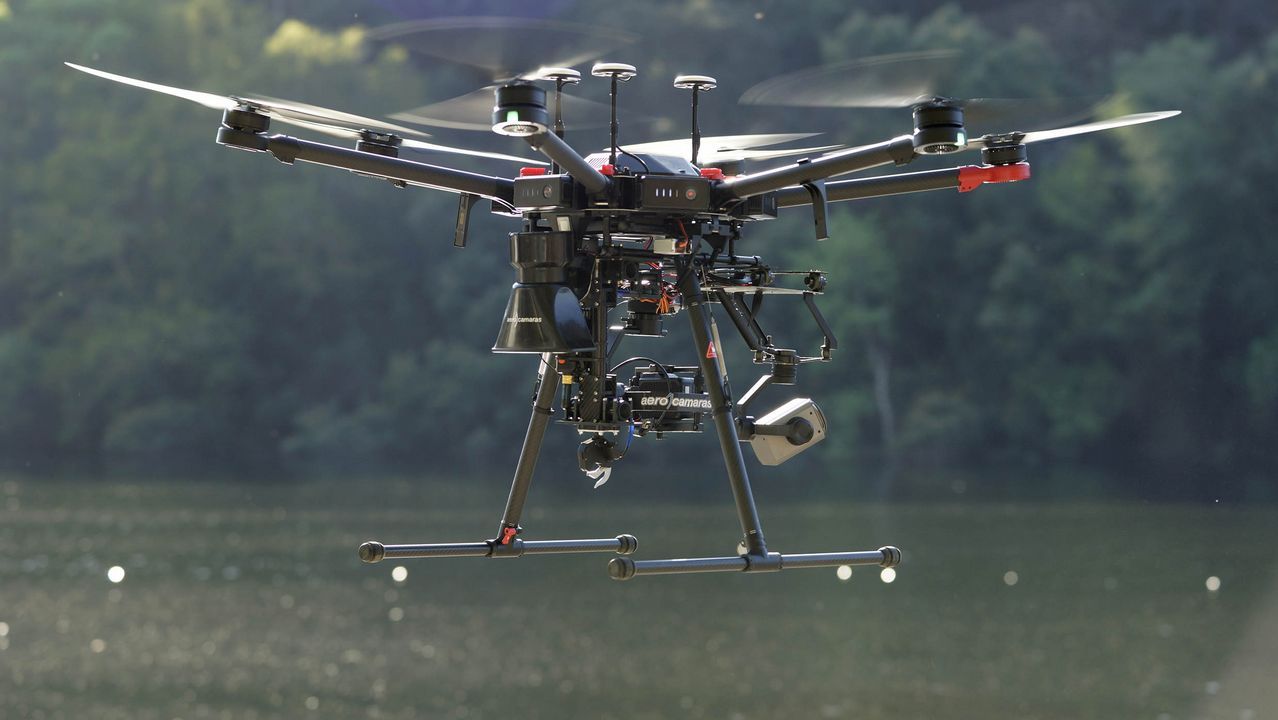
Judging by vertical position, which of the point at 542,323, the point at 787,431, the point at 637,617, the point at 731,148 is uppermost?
the point at 731,148

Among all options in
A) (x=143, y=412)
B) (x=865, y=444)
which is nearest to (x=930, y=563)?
(x=865, y=444)

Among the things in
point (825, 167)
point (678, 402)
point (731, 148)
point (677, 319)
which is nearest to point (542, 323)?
point (678, 402)

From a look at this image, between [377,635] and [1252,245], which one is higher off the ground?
[1252,245]

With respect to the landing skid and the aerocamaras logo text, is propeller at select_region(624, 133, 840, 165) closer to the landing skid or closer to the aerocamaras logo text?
the landing skid

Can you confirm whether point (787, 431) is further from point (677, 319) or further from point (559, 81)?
point (677, 319)

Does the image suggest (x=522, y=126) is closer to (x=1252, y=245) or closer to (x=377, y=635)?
(x=377, y=635)

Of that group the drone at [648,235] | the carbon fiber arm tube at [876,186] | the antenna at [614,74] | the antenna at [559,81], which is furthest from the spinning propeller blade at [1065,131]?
the antenna at [559,81]
